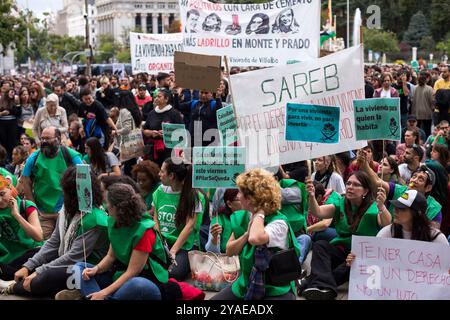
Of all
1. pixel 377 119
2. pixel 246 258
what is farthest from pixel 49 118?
pixel 246 258

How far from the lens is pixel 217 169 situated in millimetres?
7070

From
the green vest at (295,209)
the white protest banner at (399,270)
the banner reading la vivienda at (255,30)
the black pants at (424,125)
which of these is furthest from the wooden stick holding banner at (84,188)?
the black pants at (424,125)

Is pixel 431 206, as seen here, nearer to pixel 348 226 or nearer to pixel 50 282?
pixel 348 226

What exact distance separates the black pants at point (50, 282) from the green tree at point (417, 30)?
2497 inches

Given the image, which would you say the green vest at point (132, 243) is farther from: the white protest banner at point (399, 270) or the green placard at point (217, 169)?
the white protest banner at point (399, 270)

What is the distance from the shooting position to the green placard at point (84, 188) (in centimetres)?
636

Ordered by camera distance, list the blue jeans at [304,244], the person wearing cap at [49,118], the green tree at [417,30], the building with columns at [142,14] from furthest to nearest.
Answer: the building with columns at [142,14] → the green tree at [417,30] → the person wearing cap at [49,118] → the blue jeans at [304,244]

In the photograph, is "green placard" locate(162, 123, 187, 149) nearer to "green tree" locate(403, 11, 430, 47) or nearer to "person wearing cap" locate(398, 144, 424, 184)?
"person wearing cap" locate(398, 144, 424, 184)

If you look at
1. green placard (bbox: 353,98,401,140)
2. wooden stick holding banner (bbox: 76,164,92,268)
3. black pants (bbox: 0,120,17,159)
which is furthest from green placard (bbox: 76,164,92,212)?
black pants (bbox: 0,120,17,159)

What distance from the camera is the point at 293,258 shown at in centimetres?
549

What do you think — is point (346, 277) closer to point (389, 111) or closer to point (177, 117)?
point (389, 111)

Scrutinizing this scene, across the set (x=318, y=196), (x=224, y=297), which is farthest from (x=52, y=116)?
(x=224, y=297)

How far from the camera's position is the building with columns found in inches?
5999

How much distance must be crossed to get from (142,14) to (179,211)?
5894 inches
